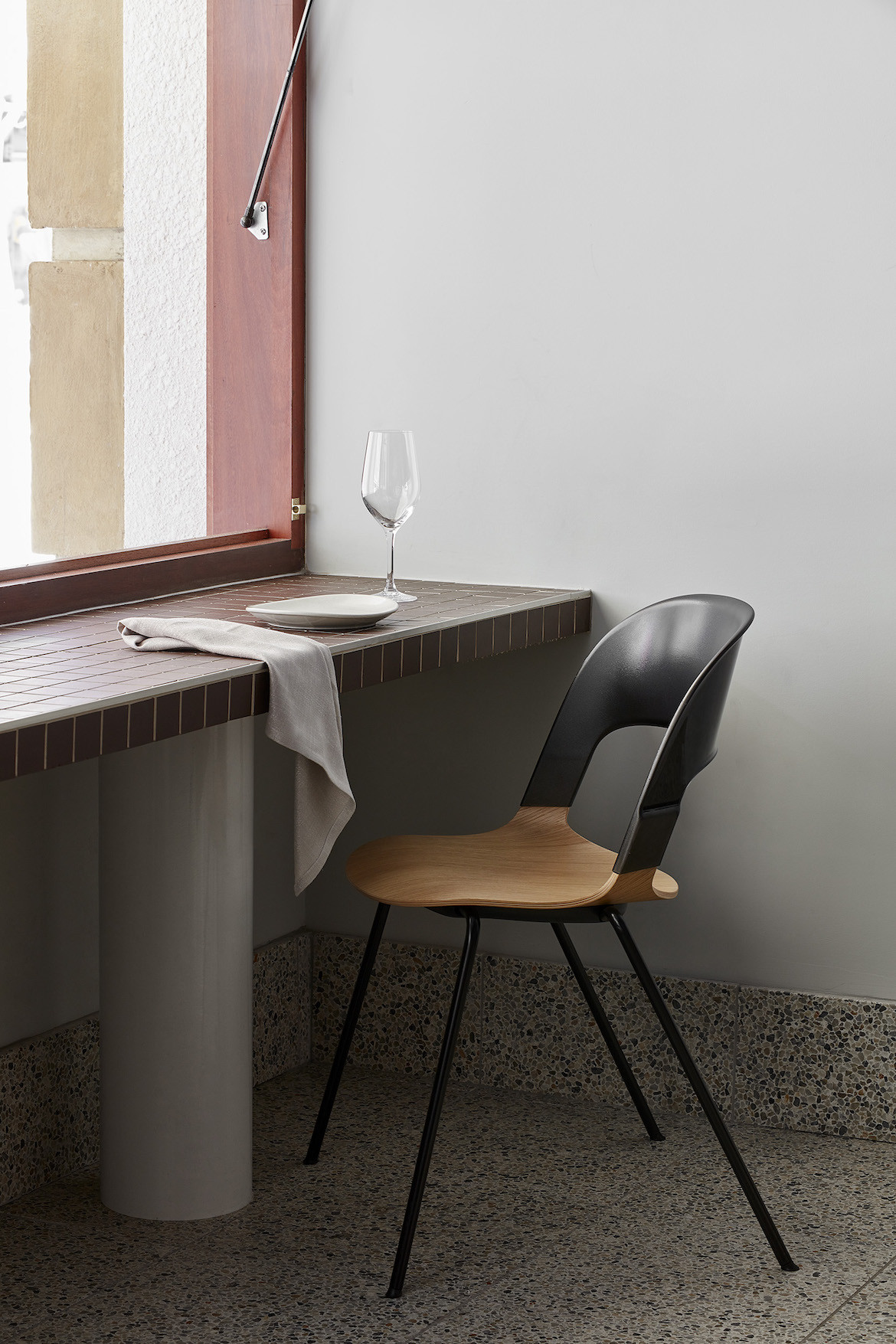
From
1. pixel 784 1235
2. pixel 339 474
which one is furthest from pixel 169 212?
pixel 784 1235

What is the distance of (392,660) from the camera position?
213cm

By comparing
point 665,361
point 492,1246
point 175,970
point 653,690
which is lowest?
point 492,1246

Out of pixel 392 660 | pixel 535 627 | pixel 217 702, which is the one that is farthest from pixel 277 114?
pixel 217 702

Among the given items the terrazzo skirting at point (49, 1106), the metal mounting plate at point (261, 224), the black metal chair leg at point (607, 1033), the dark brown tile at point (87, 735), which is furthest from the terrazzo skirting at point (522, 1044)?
the metal mounting plate at point (261, 224)

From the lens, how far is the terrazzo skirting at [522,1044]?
93.0 inches

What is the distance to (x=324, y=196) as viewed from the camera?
2797 mm

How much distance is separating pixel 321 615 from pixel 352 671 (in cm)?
11

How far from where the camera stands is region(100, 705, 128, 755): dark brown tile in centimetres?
163

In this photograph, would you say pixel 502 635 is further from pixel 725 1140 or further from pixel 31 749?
pixel 31 749

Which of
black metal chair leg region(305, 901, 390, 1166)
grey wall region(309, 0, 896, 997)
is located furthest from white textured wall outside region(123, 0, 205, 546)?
black metal chair leg region(305, 901, 390, 1166)

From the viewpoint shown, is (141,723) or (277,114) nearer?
(141,723)

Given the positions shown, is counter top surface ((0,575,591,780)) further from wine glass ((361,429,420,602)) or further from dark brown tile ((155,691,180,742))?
wine glass ((361,429,420,602))

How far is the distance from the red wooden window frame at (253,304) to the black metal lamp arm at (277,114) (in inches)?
0.9

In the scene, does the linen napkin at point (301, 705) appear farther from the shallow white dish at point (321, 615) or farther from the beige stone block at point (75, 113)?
the beige stone block at point (75, 113)
